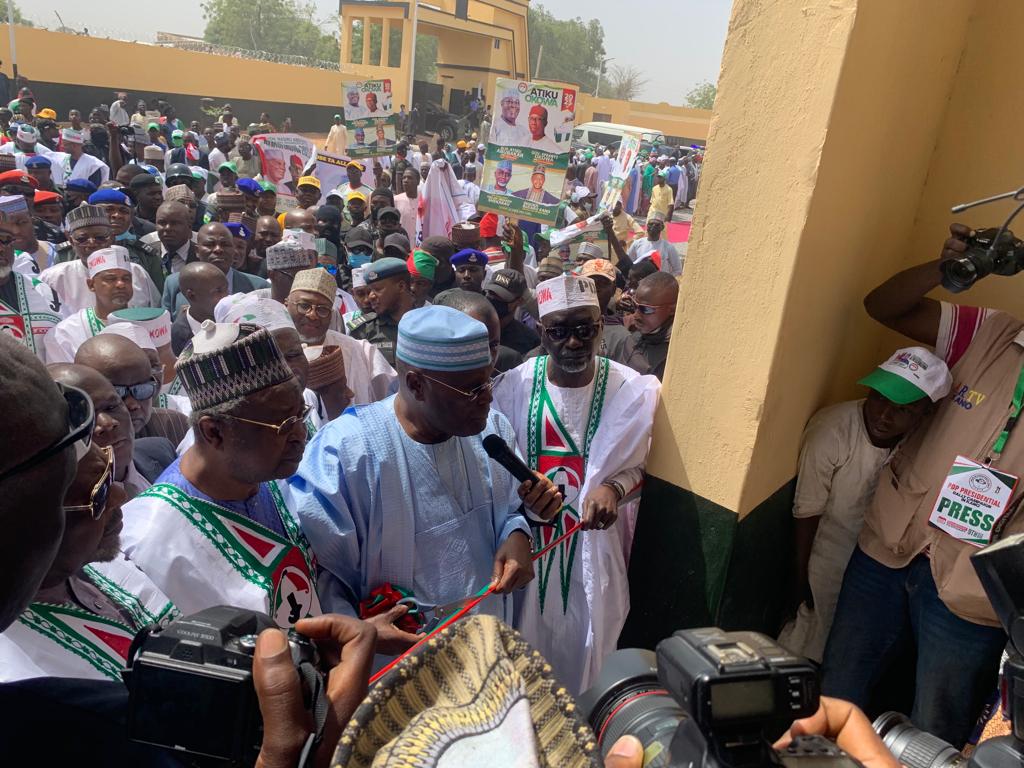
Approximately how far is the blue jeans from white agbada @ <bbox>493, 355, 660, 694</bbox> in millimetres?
861

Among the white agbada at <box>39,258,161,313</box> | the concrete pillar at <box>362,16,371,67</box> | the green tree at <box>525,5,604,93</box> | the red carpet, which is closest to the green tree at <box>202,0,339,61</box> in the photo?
the green tree at <box>525,5,604,93</box>

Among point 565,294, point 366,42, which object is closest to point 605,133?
point 366,42

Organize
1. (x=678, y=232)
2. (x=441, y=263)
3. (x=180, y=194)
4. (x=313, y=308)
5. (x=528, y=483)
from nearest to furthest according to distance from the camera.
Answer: (x=528, y=483) → (x=313, y=308) → (x=441, y=263) → (x=180, y=194) → (x=678, y=232)

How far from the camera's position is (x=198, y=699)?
104 cm

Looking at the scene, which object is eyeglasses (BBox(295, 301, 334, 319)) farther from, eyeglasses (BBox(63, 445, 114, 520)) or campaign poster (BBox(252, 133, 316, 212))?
campaign poster (BBox(252, 133, 316, 212))

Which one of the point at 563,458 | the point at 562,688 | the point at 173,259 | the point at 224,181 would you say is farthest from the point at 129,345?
the point at 224,181

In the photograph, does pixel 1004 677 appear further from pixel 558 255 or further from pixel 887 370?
pixel 558 255

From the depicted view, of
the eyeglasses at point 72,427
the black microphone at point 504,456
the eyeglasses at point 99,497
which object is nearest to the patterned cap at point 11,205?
the black microphone at point 504,456

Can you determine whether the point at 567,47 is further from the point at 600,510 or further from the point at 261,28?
the point at 600,510

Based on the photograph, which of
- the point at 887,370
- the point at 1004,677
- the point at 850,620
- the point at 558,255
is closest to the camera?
the point at 1004,677

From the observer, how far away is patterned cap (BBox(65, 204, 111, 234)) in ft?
17.6

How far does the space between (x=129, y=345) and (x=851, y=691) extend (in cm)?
315

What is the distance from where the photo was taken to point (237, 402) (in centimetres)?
197

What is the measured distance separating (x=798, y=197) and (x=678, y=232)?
53.7ft
